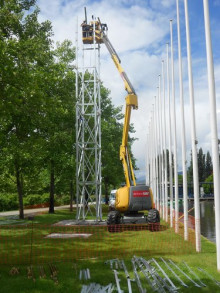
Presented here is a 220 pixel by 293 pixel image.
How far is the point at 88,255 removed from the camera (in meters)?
12.4

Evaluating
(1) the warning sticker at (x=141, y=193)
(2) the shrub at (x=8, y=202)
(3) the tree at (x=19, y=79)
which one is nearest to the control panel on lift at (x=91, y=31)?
(3) the tree at (x=19, y=79)

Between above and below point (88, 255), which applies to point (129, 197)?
above

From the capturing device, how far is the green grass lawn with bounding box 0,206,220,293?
8.64 metres

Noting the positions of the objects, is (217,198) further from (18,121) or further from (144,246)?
(18,121)

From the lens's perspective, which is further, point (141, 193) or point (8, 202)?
point (8, 202)

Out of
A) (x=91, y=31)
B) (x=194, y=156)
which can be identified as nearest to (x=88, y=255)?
(x=194, y=156)

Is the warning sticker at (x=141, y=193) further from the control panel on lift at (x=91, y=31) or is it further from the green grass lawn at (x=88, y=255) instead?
the control panel on lift at (x=91, y=31)

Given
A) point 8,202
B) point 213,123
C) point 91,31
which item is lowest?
point 8,202

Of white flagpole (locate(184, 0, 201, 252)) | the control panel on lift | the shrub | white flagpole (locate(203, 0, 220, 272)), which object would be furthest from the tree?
the shrub

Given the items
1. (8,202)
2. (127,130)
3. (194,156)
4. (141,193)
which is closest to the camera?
(194,156)

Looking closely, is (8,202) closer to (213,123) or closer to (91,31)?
(91,31)

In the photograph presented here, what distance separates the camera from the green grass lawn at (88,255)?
340 inches

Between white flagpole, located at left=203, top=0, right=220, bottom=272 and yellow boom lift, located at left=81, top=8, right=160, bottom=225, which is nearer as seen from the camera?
white flagpole, located at left=203, top=0, right=220, bottom=272

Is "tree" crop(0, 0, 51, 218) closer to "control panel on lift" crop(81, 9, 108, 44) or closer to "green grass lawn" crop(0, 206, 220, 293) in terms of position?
"control panel on lift" crop(81, 9, 108, 44)
